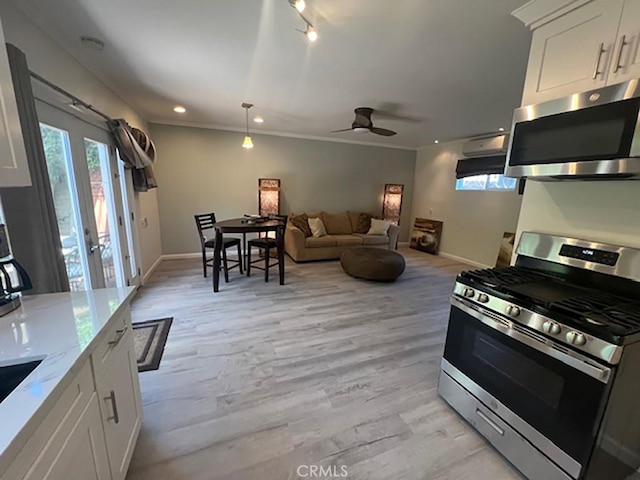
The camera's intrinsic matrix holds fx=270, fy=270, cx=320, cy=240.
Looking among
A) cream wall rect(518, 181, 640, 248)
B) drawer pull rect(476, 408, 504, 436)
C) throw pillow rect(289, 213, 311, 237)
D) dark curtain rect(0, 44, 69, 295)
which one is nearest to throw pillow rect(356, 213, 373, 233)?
throw pillow rect(289, 213, 311, 237)

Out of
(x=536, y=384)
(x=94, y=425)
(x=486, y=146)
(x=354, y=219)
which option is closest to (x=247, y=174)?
(x=354, y=219)

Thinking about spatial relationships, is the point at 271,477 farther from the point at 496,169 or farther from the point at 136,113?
the point at 496,169

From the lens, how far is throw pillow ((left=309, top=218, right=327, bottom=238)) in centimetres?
557

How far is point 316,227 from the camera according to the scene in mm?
5586

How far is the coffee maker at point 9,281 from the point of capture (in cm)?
121

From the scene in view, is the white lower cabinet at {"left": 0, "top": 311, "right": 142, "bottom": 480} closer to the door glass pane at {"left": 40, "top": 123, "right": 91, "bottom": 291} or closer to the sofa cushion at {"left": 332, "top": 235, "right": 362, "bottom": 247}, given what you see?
the door glass pane at {"left": 40, "top": 123, "right": 91, "bottom": 291}

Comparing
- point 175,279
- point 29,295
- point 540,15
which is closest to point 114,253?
point 175,279

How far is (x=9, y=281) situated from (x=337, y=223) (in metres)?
5.24

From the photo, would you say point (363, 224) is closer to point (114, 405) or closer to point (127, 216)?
point (127, 216)

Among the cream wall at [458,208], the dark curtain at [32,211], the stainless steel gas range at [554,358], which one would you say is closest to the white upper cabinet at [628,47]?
the stainless steel gas range at [554,358]

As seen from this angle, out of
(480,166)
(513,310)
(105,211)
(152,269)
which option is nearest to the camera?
(513,310)

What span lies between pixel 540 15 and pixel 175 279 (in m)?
A: 4.84

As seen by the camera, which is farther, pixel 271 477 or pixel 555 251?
pixel 555 251

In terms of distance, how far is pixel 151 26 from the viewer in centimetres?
194
